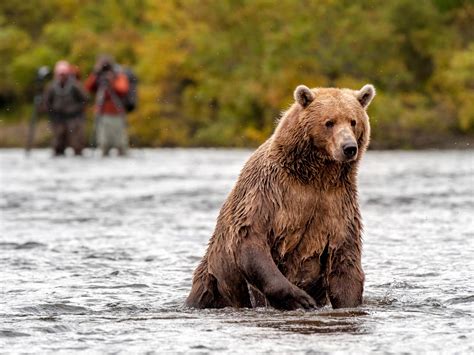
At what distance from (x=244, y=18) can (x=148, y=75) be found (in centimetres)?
420

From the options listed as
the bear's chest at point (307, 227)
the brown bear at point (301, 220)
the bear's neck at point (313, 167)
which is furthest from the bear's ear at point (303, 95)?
the bear's chest at point (307, 227)

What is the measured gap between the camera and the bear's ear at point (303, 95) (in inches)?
263

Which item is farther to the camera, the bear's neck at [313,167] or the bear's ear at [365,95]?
the bear's ear at [365,95]

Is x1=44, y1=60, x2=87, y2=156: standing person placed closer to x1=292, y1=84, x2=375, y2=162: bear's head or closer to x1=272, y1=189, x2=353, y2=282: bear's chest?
x1=292, y1=84, x2=375, y2=162: bear's head

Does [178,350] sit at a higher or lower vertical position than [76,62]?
lower

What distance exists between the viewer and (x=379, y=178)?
18.4m

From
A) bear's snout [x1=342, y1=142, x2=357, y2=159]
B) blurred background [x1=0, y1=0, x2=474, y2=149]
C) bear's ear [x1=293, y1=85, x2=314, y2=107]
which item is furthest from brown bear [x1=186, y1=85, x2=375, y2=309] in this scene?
blurred background [x1=0, y1=0, x2=474, y2=149]

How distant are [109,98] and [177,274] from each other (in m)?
17.7

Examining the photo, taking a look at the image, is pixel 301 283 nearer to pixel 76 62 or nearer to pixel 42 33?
pixel 76 62

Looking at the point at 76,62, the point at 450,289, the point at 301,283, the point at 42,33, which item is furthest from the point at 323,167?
the point at 42,33

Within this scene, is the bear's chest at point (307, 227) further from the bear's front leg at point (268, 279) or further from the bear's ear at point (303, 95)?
the bear's ear at point (303, 95)

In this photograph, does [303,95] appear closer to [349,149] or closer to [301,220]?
[349,149]

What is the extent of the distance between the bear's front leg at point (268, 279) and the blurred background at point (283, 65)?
26626mm

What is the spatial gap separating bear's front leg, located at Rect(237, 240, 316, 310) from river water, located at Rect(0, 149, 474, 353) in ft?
0.21
